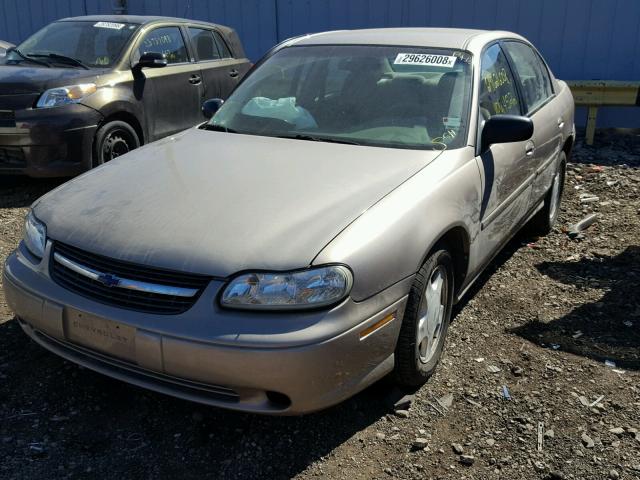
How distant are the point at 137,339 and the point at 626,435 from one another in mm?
2162

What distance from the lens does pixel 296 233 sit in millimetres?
2594

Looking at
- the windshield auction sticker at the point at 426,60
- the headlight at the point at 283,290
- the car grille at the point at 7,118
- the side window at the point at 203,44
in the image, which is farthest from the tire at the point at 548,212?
the car grille at the point at 7,118

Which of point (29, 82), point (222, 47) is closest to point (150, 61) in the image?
point (29, 82)

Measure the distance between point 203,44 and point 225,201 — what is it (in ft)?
17.9

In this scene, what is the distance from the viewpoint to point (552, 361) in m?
3.53

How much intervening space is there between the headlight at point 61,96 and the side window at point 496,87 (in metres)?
3.77

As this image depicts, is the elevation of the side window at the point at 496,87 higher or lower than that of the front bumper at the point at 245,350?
higher

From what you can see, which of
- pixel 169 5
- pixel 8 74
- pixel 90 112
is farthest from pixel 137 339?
pixel 169 5

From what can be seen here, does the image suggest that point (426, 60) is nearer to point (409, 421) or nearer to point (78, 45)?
point (409, 421)

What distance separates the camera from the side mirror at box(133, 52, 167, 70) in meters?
6.56

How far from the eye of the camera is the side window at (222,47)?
26.5 feet

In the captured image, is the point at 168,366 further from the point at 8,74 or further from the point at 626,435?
the point at 8,74

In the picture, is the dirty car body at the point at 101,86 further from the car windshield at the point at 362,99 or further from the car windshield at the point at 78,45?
the car windshield at the point at 362,99

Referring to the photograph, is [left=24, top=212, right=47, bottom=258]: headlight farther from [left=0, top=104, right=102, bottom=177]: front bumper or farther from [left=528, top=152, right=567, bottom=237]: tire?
[left=528, top=152, right=567, bottom=237]: tire
